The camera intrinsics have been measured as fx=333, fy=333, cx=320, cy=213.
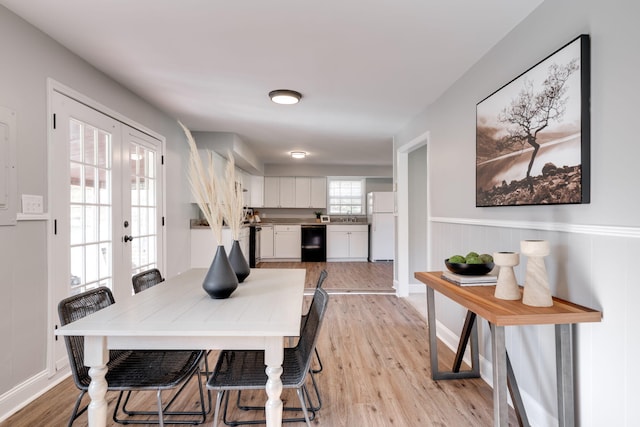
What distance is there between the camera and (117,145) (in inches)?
118

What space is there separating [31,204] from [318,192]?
6.36m

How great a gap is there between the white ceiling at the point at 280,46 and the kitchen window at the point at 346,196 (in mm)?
4760

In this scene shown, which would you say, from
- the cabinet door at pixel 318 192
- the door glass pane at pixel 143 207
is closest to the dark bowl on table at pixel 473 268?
the door glass pane at pixel 143 207

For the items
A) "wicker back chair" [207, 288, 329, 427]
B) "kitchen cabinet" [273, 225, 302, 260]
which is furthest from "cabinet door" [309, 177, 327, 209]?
"wicker back chair" [207, 288, 329, 427]

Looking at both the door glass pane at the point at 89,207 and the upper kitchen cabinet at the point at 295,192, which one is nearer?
the door glass pane at the point at 89,207

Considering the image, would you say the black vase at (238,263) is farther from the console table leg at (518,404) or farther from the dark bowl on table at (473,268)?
the console table leg at (518,404)

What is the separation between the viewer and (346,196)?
8547 mm

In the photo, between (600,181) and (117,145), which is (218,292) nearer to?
(600,181)

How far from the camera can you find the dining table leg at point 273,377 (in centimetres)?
136

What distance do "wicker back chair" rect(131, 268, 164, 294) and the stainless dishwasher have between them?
18.1ft

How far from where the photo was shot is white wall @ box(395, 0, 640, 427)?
1.28 metres

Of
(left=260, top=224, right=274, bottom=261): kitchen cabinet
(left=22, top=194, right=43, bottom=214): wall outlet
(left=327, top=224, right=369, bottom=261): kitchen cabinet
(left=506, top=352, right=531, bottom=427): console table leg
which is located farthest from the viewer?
(left=327, top=224, right=369, bottom=261): kitchen cabinet

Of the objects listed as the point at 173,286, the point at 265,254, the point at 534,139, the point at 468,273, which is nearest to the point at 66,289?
the point at 173,286

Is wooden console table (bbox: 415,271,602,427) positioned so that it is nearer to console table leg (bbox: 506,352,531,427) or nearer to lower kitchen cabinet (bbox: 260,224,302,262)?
console table leg (bbox: 506,352,531,427)
